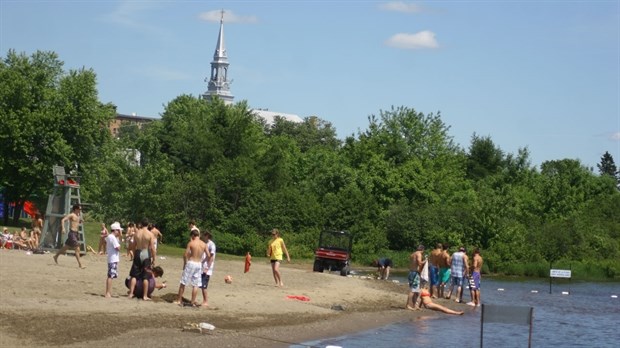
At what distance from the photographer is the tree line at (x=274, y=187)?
216 ft

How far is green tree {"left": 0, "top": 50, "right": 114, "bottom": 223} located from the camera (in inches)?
2512

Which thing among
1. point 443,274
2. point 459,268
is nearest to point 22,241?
point 443,274

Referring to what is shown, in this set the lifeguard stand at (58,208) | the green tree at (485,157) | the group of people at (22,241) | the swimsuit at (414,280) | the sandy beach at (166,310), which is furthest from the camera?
the green tree at (485,157)

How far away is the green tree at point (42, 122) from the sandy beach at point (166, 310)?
26.5 m

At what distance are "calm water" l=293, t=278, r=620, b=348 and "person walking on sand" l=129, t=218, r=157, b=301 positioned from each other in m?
4.31

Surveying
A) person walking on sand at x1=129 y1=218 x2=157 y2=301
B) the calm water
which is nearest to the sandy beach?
person walking on sand at x1=129 y1=218 x2=157 y2=301

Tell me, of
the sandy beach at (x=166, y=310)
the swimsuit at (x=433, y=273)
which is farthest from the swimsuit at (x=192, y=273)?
the swimsuit at (x=433, y=273)

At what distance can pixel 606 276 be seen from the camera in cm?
7081

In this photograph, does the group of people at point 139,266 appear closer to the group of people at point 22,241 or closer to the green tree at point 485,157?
the group of people at point 22,241

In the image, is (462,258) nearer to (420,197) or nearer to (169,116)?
(420,197)

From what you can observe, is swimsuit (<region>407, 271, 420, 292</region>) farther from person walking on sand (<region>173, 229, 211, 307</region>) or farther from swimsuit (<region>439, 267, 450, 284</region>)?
person walking on sand (<region>173, 229, 211, 307</region>)

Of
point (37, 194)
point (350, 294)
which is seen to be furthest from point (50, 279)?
point (37, 194)

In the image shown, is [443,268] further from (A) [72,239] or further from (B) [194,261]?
(B) [194,261]

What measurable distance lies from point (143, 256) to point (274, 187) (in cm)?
5062
